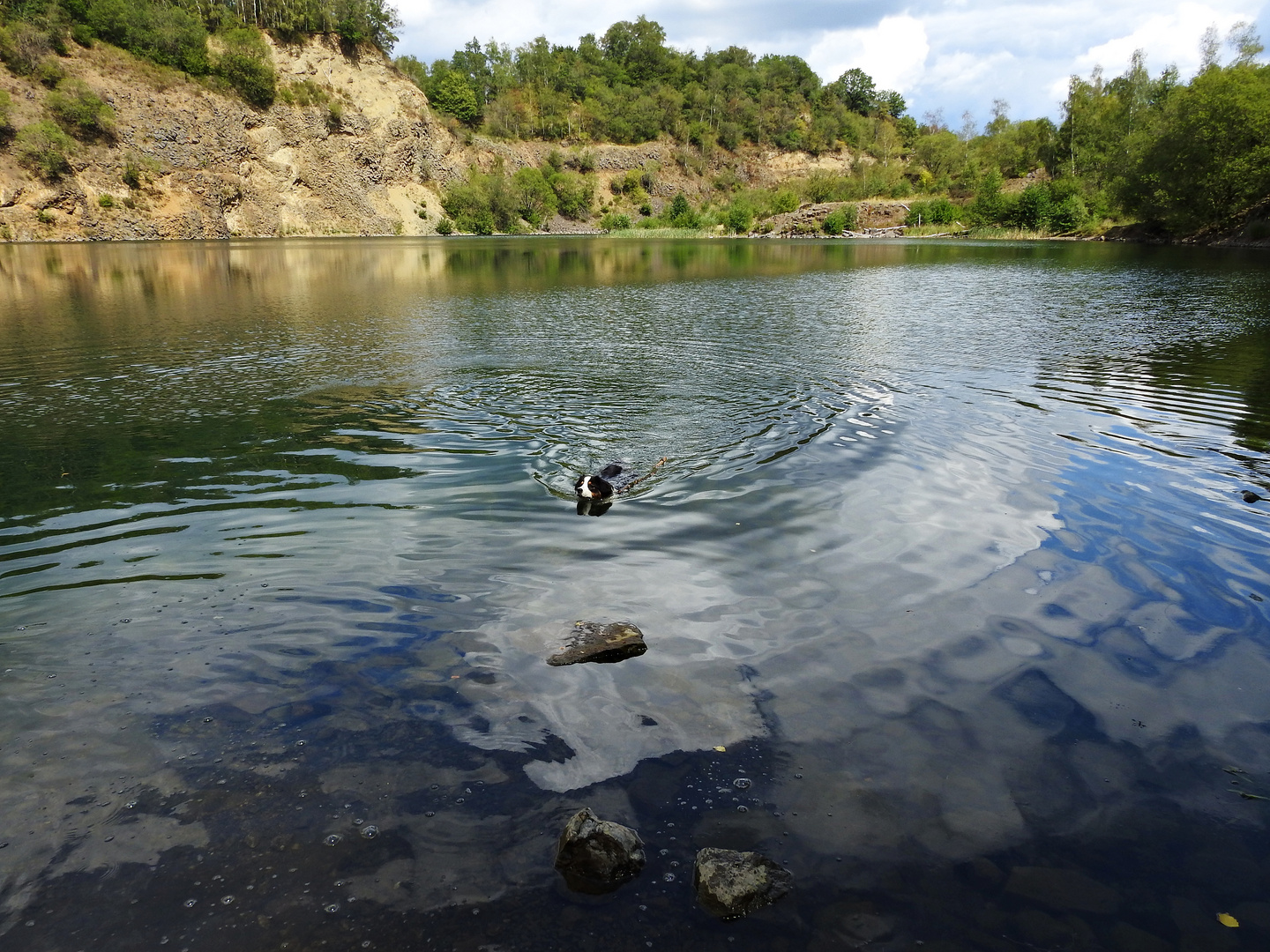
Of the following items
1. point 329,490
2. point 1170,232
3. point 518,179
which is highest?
point 518,179

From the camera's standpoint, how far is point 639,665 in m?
6.04

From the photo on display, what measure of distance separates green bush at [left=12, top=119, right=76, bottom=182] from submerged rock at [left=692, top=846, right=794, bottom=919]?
350 ft

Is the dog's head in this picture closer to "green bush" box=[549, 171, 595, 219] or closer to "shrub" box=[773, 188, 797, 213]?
"shrub" box=[773, 188, 797, 213]

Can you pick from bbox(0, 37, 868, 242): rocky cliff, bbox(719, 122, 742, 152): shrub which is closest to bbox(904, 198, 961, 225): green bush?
bbox(0, 37, 868, 242): rocky cliff

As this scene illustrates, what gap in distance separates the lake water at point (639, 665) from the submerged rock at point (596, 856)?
0.37ft

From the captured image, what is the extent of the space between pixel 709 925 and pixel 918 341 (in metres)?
20.6

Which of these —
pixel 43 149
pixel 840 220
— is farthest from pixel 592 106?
pixel 43 149

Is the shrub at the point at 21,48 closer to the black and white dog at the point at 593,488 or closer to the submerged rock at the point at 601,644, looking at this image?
the black and white dog at the point at 593,488

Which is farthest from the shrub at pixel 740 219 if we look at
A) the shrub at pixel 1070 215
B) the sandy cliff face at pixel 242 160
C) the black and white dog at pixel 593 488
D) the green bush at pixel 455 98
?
the black and white dog at pixel 593 488

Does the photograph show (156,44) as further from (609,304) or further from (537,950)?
(537,950)

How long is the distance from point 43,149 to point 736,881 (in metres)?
107

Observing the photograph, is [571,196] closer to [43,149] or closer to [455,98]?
[455,98]

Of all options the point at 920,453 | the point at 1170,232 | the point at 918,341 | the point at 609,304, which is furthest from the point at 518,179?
the point at 920,453

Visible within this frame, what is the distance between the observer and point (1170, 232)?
2970 inches
